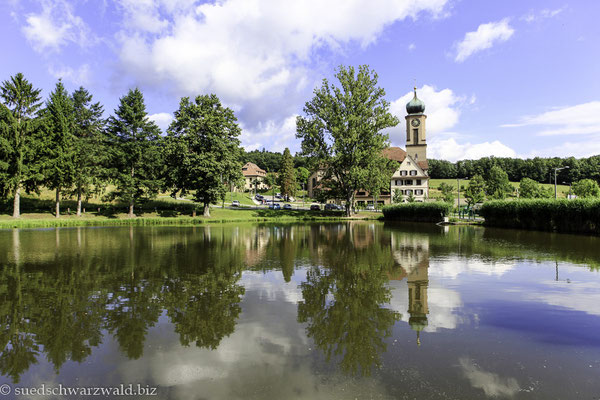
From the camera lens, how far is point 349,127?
200 ft

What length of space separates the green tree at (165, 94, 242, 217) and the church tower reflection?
38979 millimetres

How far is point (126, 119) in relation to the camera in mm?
57031

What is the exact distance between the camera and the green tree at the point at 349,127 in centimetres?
5966

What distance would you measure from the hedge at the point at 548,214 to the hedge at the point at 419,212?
7.15 metres

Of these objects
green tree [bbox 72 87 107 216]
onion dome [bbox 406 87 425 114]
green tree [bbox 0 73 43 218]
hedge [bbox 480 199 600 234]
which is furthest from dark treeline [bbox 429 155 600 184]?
green tree [bbox 0 73 43 218]

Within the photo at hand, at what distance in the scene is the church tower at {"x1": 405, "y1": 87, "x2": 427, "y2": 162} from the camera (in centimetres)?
10519

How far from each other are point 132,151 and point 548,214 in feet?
187

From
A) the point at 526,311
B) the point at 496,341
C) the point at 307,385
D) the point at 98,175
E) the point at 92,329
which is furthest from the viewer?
the point at 98,175

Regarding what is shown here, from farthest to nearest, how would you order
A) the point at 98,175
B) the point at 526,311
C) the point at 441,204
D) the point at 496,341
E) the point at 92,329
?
the point at 98,175
the point at 441,204
the point at 526,311
the point at 92,329
the point at 496,341

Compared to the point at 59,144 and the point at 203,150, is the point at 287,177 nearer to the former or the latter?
the point at 203,150

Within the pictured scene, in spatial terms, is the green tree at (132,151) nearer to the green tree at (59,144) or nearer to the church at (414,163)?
the green tree at (59,144)

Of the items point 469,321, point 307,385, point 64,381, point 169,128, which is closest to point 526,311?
point 469,321

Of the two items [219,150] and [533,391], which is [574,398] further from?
[219,150]

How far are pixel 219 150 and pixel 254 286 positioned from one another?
47598 millimetres
